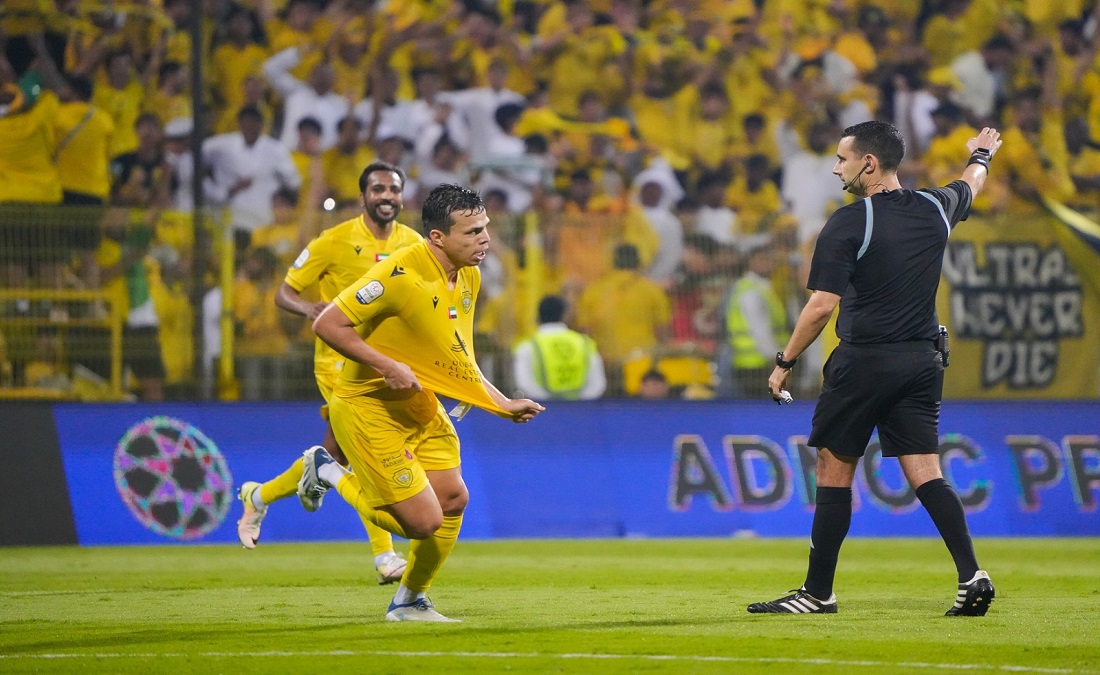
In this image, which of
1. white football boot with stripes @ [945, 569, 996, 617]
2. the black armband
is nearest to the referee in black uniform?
white football boot with stripes @ [945, 569, 996, 617]

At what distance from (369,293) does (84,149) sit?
31.3 ft

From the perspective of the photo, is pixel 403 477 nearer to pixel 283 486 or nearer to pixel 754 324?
pixel 283 486

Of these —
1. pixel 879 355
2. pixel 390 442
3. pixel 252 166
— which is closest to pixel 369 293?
pixel 390 442

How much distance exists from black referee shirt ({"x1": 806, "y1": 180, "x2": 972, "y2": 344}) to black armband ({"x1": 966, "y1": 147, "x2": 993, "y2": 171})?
649 millimetres

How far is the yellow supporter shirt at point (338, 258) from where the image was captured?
9.91 meters

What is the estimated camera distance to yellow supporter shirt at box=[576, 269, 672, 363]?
542 inches

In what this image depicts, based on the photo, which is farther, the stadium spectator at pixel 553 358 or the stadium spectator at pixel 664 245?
the stadium spectator at pixel 664 245

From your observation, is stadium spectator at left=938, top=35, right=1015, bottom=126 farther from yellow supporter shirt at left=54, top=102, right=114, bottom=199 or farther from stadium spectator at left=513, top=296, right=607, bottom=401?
yellow supporter shirt at left=54, top=102, right=114, bottom=199

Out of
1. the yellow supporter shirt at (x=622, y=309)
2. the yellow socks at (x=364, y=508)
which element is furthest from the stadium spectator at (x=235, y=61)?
the yellow socks at (x=364, y=508)

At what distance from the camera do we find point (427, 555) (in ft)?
23.5

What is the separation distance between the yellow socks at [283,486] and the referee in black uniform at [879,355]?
3487mm

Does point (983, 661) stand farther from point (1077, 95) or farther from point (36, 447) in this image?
point (1077, 95)

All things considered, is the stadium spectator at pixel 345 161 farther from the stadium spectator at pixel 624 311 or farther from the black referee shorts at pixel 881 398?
the black referee shorts at pixel 881 398

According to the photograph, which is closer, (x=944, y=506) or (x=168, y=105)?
(x=944, y=506)
